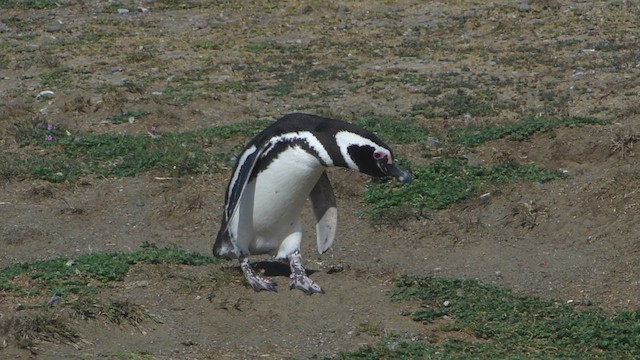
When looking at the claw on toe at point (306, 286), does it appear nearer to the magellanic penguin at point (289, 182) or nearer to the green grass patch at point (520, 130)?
the magellanic penguin at point (289, 182)

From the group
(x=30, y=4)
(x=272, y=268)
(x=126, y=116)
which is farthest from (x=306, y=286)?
(x=30, y=4)

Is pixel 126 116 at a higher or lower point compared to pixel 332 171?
lower

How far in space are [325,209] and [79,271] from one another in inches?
57.5

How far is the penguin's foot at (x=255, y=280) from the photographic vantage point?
23.2 feet

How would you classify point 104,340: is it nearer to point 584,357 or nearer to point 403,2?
point 584,357

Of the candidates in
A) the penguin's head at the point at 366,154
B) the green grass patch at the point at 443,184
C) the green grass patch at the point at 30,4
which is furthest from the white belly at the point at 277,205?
the green grass patch at the point at 30,4

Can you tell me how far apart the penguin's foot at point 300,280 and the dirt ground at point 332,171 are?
0.07 meters

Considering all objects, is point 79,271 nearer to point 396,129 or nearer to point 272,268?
point 272,268

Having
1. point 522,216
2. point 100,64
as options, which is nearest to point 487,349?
point 522,216

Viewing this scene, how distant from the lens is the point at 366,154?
660 centimetres

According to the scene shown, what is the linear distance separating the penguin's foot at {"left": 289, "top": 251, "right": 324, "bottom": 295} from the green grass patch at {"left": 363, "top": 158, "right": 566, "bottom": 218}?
1873 millimetres

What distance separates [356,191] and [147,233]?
65.3 inches

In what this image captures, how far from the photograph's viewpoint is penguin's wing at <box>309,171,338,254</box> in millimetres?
Result: 7328

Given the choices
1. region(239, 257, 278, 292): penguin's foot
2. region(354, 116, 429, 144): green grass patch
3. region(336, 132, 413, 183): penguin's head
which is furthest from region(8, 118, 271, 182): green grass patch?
region(336, 132, 413, 183): penguin's head
